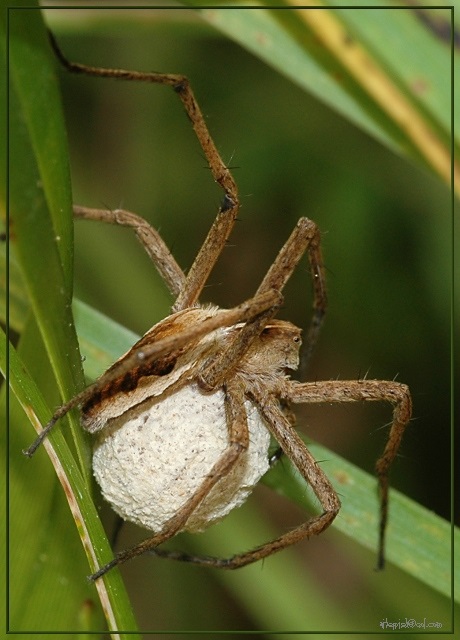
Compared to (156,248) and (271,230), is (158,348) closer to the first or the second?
(156,248)

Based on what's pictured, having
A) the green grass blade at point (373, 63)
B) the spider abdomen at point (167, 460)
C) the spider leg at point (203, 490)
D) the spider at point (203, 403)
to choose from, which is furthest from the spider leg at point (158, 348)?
the green grass blade at point (373, 63)

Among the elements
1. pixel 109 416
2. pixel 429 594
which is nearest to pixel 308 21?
pixel 109 416

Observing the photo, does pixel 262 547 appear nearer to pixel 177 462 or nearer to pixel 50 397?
pixel 177 462

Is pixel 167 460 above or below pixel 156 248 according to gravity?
below

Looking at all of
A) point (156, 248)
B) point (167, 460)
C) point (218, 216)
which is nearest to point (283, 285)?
point (218, 216)

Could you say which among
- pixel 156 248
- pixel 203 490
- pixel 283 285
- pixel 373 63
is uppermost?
pixel 373 63
